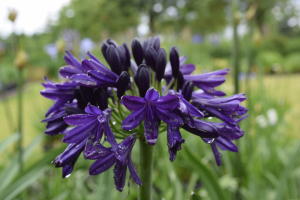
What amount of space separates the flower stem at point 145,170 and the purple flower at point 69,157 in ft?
0.78

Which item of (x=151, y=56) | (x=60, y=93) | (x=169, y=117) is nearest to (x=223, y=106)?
(x=169, y=117)

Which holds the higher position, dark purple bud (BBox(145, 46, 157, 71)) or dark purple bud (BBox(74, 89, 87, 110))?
dark purple bud (BBox(145, 46, 157, 71))

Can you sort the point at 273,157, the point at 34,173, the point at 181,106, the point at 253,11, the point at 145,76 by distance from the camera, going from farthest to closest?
the point at 273,157
the point at 253,11
the point at 34,173
the point at 145,76
the point at 181,106

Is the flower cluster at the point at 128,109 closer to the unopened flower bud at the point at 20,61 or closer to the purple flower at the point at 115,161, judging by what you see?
the purple flower at the point at 115,161

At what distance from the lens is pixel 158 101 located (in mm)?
776

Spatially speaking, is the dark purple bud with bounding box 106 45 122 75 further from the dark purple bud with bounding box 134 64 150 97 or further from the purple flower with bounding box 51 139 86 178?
the purple flower with bounding box 51 139 86 178

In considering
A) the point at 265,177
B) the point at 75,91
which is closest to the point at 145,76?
the point at 75,91

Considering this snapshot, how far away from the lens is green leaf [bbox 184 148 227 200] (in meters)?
1.38

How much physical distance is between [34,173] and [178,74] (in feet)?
3.86

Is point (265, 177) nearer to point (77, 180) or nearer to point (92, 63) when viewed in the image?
point (77, 180)

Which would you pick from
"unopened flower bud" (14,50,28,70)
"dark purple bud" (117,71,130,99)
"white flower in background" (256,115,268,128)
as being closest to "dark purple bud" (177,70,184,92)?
"dark purple bud" (117,71,130,99)

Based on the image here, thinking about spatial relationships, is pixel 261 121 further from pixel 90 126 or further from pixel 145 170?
pixel 90 126

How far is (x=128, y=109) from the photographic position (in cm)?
79

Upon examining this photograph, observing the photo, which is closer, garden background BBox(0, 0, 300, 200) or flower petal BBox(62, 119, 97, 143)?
flower petal BBox(62, 119, 97, 143)
